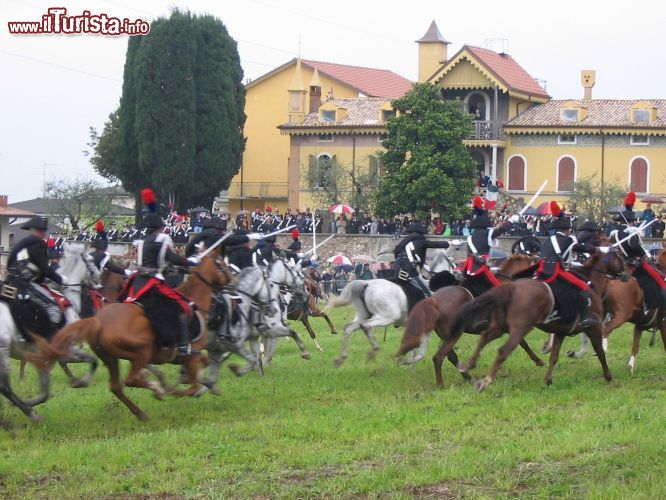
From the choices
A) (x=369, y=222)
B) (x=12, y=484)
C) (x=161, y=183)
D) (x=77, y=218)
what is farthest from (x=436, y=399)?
(x=77, y=218)

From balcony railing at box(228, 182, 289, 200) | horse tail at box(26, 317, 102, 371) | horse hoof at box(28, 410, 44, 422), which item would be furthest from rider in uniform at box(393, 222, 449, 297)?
balcony railing at box(228, 182, 289, 200)

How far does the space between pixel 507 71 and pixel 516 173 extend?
20.5 feet

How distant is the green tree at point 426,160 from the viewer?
193ft

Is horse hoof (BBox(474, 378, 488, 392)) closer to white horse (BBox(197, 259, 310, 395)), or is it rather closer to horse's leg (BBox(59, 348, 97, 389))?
white horse (BBox(197, 259, 310, 395))

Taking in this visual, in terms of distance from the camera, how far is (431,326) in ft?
62.2

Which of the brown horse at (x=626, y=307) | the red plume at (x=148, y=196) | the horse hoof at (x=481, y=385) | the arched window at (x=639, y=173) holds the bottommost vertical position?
the horse hoof at (x=481, y=385)

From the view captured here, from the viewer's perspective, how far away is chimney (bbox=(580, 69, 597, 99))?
74.1 m

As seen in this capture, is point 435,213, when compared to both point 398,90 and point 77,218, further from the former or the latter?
point 398,90

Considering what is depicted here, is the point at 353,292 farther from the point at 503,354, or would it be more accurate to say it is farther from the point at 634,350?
the point at 634,350

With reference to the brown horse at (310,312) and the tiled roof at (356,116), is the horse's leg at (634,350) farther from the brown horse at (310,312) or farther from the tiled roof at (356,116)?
the tiled roof at (356,116)

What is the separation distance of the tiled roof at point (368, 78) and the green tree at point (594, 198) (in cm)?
2636

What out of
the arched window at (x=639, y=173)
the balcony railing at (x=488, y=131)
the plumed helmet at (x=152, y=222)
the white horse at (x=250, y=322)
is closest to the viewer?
the plumed helmet at (x=152, y=222)

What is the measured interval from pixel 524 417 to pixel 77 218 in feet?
213

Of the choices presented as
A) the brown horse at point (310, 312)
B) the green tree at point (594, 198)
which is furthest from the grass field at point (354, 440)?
the green tree at point (594, 198)
